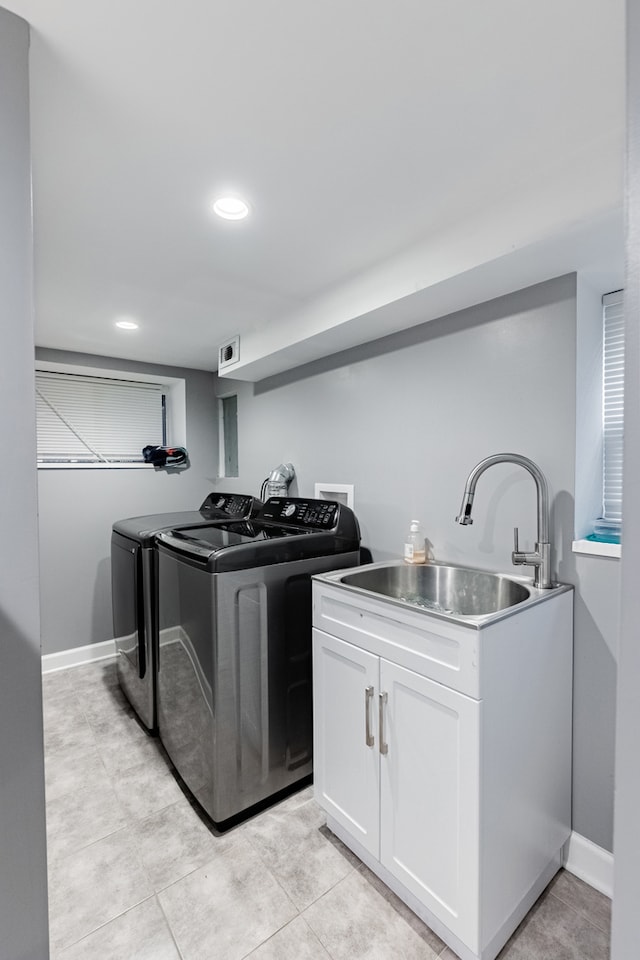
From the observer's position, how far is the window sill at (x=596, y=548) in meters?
1.39

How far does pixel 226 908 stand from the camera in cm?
139

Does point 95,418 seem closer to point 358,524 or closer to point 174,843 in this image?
point 358,524

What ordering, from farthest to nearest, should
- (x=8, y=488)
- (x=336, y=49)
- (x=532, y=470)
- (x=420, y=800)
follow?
(x=532, y=470) < (x=420, y=800) < (x=336, y=49) < (x=8, y=488)

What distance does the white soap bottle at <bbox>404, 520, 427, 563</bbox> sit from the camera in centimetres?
194

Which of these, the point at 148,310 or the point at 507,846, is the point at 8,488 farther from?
the point at 148,310

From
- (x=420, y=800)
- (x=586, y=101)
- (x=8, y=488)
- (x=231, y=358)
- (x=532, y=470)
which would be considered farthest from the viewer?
(x=231, y=358)

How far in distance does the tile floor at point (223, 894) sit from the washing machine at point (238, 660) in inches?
5.7

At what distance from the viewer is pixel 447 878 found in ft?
4.04

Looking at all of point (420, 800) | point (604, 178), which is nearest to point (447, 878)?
point (420, 800)

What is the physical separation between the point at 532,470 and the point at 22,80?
1612 mm

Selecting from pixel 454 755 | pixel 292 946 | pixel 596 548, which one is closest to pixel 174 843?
pixel 292 946

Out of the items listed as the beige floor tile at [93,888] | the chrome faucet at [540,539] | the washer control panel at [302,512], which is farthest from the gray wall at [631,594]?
the washer control panel at [302,512]

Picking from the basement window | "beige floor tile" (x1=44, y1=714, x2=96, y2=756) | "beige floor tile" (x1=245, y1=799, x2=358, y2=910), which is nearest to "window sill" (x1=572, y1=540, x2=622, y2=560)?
the basement window

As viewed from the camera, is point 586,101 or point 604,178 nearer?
point 586,101
